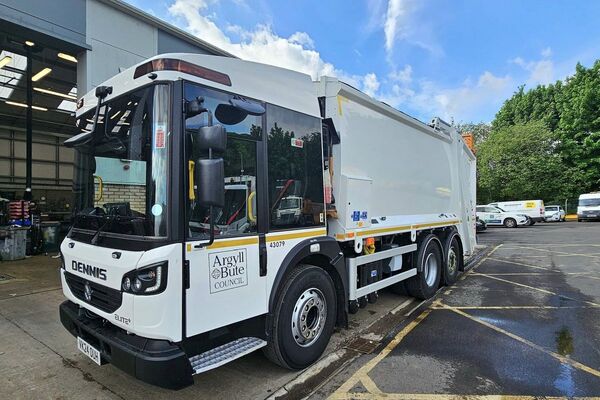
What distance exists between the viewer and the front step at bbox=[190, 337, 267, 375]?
277 centimetres

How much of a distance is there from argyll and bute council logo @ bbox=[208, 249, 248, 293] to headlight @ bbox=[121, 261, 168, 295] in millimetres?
379

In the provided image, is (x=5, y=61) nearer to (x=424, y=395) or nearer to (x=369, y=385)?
(x=369, y=385)

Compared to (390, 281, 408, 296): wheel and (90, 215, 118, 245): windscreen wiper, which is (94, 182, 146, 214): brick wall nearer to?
(90, 215, 118, 245): windscreen wiper

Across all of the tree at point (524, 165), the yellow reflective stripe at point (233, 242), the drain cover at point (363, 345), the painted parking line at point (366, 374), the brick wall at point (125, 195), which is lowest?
the painted parking line at point (366, 374)

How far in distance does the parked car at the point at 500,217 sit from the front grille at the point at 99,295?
27.3 m

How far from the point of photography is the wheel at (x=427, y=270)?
6.37 meters

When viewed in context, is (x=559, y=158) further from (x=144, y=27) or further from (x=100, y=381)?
(x=100, y=381)

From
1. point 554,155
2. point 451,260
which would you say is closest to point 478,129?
point 554,155

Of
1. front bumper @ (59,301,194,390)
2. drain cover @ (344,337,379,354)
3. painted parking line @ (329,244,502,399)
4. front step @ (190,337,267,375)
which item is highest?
front bumper @ (59,301,194,390)

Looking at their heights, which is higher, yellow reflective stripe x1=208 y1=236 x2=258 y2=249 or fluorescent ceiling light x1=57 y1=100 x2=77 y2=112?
fluorescent ceiling light x1=57 y1=100 x2=77 y2=112

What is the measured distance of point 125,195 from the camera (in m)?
2.96

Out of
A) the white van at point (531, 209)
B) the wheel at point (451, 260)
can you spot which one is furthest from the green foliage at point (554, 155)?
the wheel at point (451, 260)

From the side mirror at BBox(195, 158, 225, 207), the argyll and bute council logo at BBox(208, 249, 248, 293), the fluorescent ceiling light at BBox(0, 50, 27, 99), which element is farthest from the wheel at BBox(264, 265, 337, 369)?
the fluorescent ceiling light at BBox(0, 50, 27, 99)

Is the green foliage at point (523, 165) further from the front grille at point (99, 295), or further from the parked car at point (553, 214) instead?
the front grille at point (99, 295)
